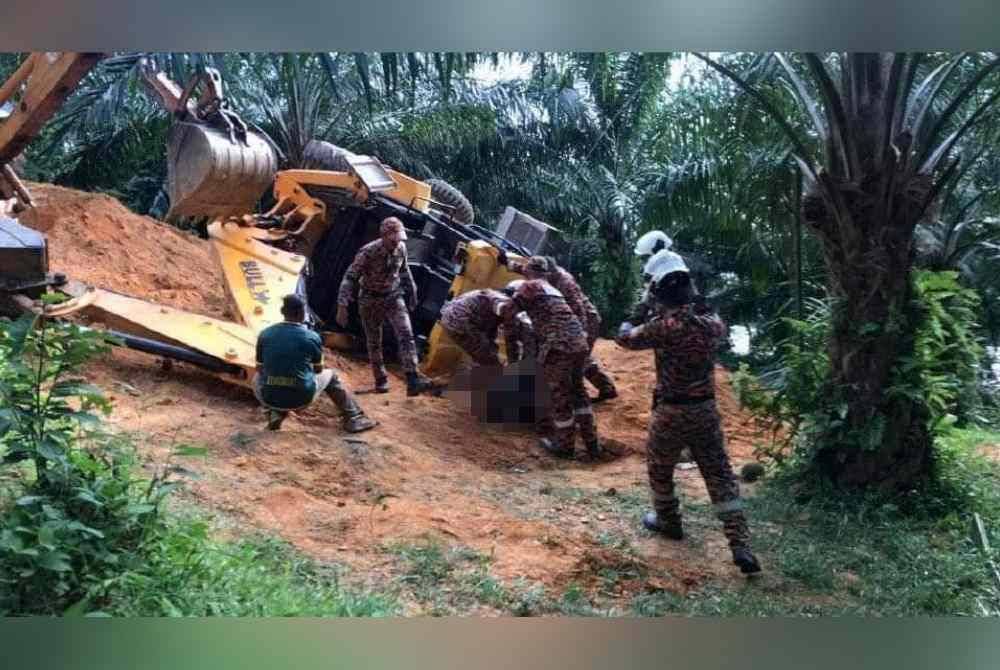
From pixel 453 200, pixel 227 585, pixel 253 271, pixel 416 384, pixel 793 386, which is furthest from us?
pixel 453 200

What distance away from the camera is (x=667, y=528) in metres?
4.84

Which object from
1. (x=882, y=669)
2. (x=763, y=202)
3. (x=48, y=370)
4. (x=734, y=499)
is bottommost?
(x=882, y=669)

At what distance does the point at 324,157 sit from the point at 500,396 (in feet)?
6.26

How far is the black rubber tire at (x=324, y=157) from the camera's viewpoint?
20.7ft

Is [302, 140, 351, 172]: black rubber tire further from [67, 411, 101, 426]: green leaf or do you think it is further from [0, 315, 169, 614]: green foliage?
[67, 411, 101, 426]: green leaf

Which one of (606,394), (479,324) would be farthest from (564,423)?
(479,324)

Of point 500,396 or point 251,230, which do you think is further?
point 251,230

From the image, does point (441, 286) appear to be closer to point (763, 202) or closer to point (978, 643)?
point (763, 202)

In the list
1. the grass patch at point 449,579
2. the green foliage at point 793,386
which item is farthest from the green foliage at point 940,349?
the grass patch at point 449,579

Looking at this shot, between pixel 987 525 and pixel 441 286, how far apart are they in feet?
10.5

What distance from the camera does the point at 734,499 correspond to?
4.74m

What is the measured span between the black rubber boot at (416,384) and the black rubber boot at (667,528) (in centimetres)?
156

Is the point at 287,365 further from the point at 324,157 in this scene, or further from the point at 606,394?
the point at 606,394

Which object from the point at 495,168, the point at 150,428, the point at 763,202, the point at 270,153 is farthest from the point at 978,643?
the point at 270,153
